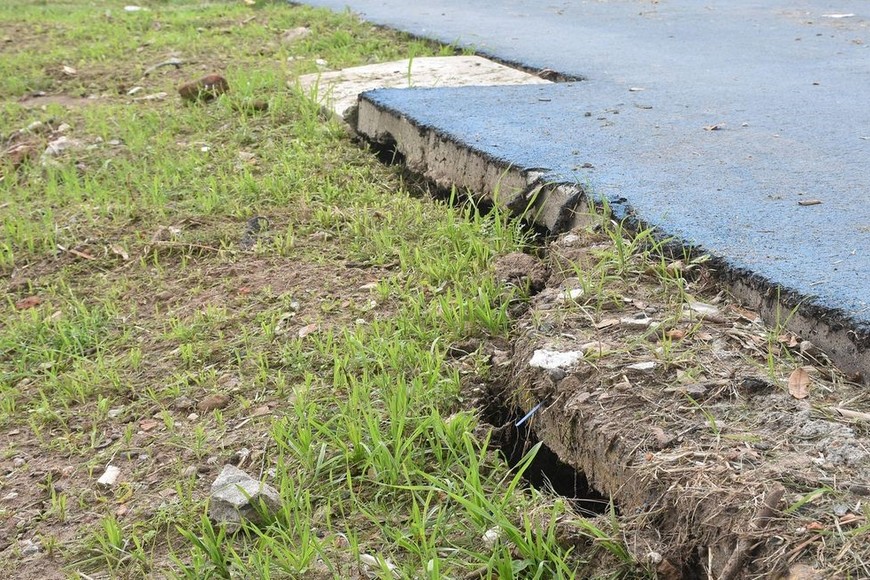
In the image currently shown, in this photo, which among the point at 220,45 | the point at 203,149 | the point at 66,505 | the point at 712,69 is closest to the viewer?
the point at 66,505

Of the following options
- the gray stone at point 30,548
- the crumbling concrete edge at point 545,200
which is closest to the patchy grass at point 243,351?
the gray stone at point 30,548

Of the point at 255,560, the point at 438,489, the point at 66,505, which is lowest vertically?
the point at 66,505

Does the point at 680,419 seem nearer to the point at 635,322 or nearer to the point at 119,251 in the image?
the point at 635,322

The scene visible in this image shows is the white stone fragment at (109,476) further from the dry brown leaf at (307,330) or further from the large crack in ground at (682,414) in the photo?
the large crack in ground at (682,414)

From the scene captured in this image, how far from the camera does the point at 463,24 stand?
5641 mm

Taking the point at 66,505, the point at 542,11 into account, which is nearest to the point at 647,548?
the point at 66,505

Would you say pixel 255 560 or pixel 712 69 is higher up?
pixel 712 69

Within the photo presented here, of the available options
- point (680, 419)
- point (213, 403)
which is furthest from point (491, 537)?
point (213, 403)

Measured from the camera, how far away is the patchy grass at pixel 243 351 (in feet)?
5.61

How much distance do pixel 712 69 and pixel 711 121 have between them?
104 centimetres

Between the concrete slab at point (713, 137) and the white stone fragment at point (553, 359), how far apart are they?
0.42 metres

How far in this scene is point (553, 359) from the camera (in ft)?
6.31

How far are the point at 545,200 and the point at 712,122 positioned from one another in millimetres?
915

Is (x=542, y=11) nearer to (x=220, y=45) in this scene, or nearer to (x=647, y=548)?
(x=220, y=45)
